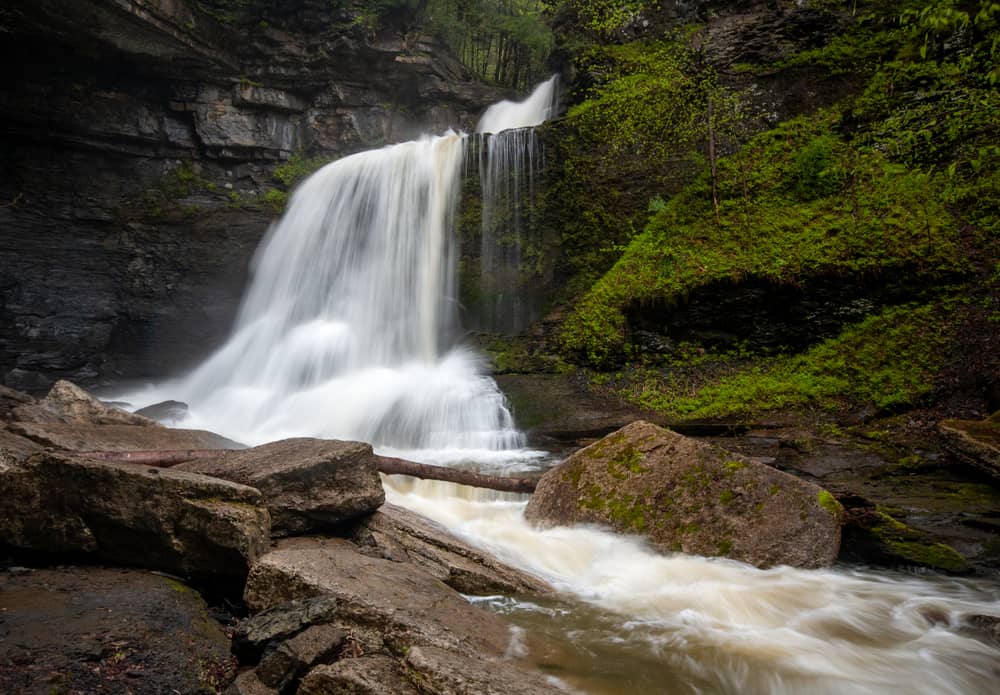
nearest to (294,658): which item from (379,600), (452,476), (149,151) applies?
(379,600)

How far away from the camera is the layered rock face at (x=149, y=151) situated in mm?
15395

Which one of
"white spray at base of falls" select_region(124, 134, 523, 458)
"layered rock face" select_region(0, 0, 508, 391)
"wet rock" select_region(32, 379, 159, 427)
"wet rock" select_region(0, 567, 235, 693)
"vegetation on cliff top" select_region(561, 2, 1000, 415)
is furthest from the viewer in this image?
"layered rock face" select_region(0, 0, 508, 391)

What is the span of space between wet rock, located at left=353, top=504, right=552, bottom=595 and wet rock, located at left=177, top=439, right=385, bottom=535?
22 cm

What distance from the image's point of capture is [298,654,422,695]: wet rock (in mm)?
2416

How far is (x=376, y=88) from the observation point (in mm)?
20328

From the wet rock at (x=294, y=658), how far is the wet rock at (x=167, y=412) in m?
10.1

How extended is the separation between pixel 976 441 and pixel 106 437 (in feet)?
29.4

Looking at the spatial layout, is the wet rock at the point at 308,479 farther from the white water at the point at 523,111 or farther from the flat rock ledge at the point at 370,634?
the white water at the point at 523,111

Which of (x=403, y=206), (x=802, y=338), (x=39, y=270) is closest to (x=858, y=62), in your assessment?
(x=802, y=338)

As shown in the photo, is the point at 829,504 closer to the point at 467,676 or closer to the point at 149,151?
the point at 467,676

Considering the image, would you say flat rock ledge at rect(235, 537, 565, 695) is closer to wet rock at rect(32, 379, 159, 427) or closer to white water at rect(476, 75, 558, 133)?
wet rock at rect(32, 379, 159, 427)

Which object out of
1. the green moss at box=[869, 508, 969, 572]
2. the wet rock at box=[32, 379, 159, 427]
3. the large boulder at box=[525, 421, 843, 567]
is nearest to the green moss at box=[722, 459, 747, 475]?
the large boulder at box=[525, 421, 843, 567]

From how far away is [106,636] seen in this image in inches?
101

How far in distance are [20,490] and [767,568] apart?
17.8 ft
